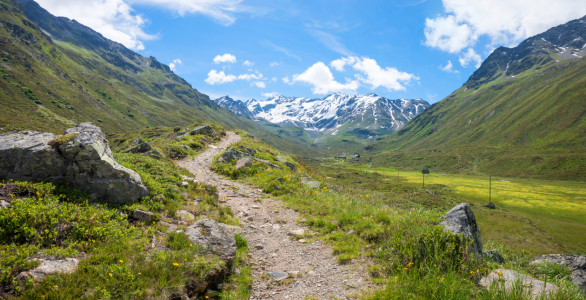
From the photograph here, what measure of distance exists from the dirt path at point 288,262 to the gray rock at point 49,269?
14.3ft

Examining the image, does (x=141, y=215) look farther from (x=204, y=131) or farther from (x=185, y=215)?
Answer: (x=204, y=131)

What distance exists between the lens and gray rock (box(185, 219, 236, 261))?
284 inches

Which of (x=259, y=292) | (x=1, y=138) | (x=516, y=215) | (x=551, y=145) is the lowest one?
(x=516, y=215)

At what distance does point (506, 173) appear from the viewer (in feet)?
556

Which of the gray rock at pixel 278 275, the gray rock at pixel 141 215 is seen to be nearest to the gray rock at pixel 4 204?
the gray rock at pixel 141 215

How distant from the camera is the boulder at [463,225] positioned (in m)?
7.18

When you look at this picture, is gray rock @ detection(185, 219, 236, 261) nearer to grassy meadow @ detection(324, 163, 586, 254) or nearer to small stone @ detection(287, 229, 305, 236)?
small stone @ detection(287, 229, 305, 236)

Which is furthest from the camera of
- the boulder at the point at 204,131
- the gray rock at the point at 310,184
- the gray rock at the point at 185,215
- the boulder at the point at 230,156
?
the boulder at the point at 204,131

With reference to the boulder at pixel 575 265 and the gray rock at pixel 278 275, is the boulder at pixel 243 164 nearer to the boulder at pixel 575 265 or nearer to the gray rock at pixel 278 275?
the gray rock at pixel 278 275

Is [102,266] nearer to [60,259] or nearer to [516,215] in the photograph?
[60,259]

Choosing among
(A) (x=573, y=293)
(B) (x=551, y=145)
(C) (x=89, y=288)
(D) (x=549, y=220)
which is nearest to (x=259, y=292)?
(C) (x=89, y=288)

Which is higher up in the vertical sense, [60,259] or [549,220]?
[60,259]

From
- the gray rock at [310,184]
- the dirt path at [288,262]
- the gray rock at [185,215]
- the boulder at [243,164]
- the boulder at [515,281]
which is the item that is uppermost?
the boulder at [243,164]

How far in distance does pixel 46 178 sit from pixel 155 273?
585 centimetres
